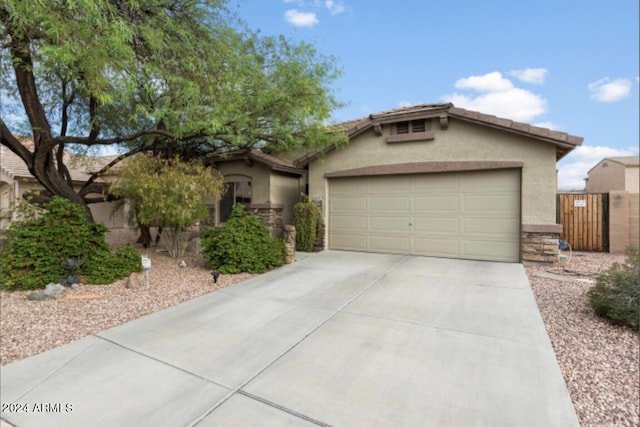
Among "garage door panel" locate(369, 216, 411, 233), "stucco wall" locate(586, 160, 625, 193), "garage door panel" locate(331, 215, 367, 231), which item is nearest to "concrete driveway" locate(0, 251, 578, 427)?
"garage door panel" locate(369, 216, 411, 233)

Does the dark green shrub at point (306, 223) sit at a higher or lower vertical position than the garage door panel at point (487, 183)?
lower

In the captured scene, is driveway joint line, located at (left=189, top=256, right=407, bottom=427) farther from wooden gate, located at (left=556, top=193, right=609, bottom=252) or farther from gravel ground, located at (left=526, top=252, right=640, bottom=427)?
wooden gate, located at (left=556, top=193, right=609, bottom=252)

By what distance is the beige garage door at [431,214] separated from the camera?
812cm

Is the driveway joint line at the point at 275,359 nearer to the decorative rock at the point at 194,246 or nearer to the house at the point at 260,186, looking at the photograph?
the house at the point at 260,186

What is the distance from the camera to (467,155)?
8.38m

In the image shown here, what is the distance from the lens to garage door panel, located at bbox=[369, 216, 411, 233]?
920 cm

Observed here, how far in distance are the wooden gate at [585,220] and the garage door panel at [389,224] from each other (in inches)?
223

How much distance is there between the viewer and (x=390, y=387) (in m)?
2.78

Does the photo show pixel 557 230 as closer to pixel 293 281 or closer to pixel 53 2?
pixel 293 281

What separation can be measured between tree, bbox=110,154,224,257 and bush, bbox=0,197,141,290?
132cm

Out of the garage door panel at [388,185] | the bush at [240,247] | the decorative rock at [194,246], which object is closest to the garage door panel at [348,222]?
A: the garage door panel at [388,185]

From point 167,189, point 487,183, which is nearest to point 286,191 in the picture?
point 167,189

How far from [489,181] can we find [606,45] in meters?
4.18

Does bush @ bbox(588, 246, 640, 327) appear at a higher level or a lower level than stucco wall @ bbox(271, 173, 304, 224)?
lower
